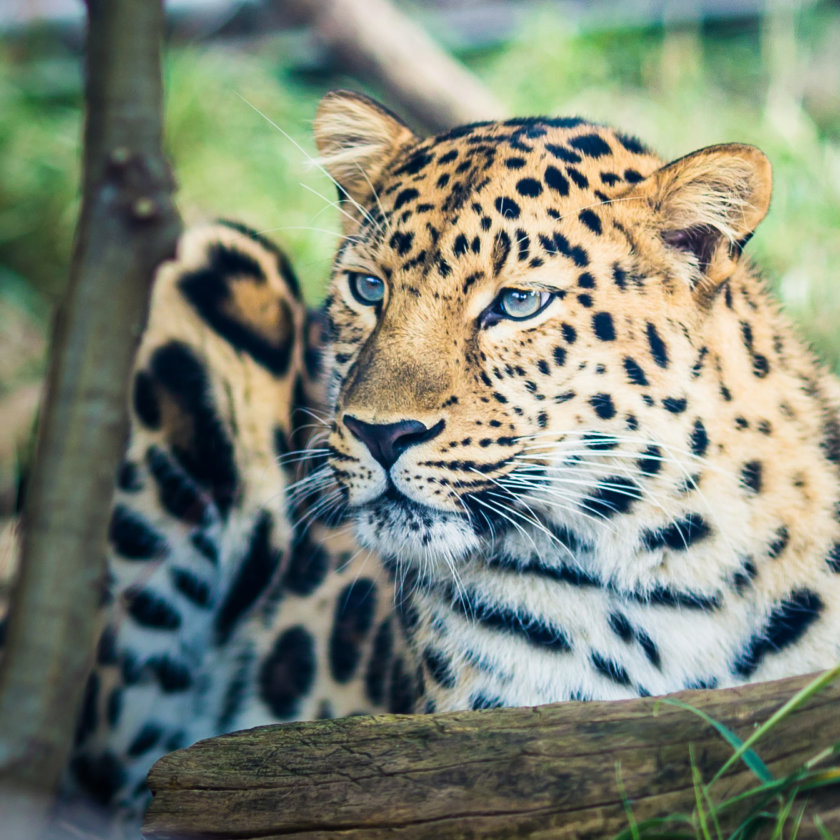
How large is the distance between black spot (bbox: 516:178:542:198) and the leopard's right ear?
27.4 inches

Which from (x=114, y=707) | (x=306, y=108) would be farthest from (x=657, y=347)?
(x=306, y=108)

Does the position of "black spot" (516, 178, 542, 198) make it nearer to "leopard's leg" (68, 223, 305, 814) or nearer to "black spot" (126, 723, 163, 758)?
"leopard's leg" (68, 223, 305, 814)

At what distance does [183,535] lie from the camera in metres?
4.18

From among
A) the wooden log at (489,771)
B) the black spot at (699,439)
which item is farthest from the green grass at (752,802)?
the black spot at (699,439)

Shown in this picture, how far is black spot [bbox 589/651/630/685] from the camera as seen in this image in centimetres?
304

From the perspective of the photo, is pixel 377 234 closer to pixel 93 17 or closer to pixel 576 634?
pixel 93 17

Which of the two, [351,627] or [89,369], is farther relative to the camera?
[351,627]

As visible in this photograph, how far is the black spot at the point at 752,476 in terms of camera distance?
3012 mm

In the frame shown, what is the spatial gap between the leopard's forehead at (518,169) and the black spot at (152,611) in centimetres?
182

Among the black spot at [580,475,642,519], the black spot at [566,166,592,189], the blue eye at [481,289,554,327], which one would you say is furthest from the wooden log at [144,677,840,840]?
the black spot at [566,166,592,189]

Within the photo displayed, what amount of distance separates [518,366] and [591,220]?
1.54ft

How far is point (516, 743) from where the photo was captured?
7.68 feet

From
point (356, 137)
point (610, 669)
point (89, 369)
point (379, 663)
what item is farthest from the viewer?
point (379, 663)

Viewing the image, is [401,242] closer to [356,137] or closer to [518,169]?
[518,169]
